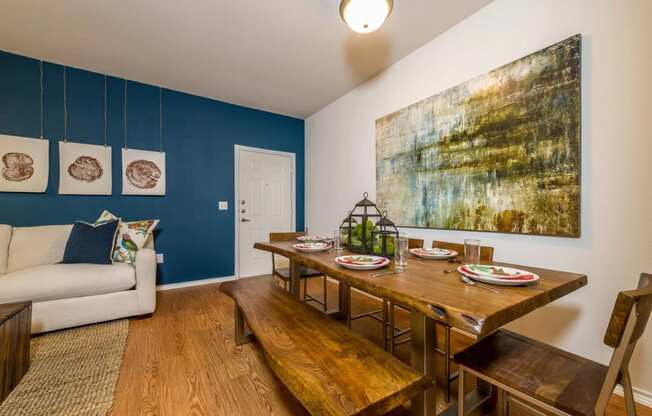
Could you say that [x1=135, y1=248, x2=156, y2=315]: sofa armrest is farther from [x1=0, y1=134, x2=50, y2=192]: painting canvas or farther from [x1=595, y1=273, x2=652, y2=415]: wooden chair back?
[x1=595, y1=273, x2=652, y2=415]: wooden chair back

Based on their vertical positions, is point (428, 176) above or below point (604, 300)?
above

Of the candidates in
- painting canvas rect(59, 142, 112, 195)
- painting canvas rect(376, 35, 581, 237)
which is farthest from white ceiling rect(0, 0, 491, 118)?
painting canvas rect(59, 142, 112, 195)

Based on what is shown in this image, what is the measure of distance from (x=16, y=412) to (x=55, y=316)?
3.33 ft

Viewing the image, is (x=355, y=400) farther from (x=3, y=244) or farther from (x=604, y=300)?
(x=3, y=244)

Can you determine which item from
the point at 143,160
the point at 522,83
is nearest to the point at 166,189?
the point at 143,160

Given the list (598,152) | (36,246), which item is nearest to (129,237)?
(36,246)

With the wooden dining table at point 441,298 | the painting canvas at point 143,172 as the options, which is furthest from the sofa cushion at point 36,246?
the wooden dining table at point 441,298

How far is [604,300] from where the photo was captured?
147 centimetres

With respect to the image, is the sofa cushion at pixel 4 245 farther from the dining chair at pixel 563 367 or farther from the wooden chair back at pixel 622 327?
the wooden chair back at pixel 622 327

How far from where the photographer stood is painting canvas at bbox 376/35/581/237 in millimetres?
1590

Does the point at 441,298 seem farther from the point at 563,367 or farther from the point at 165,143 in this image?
the point at 165,143

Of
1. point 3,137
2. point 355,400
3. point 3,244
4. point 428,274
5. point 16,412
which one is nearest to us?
point 355,400

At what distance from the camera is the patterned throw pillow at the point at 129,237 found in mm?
2535

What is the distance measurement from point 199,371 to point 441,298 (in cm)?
161
